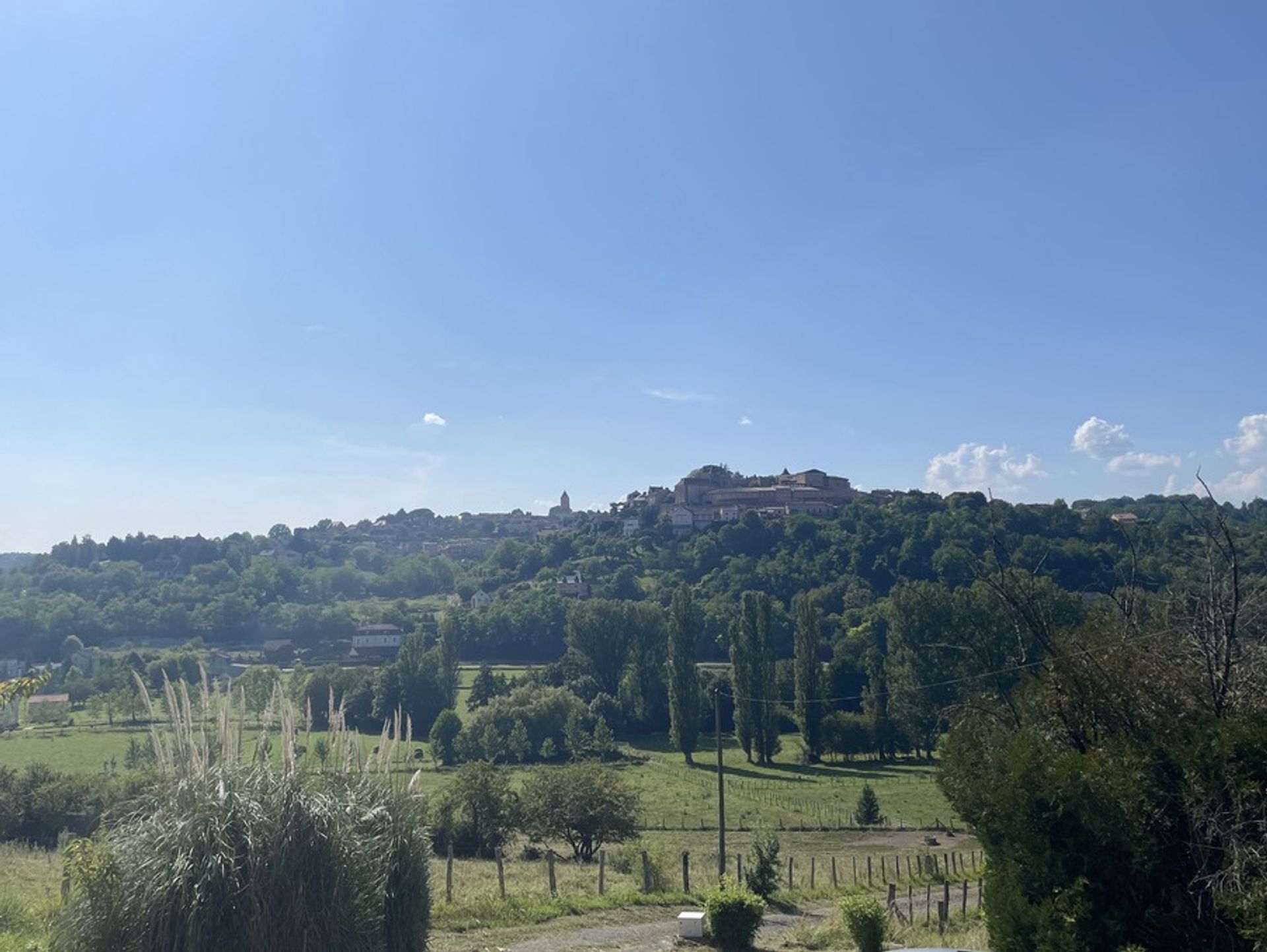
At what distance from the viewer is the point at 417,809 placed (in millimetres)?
8898

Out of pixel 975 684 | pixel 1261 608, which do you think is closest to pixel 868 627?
pixel 975 684

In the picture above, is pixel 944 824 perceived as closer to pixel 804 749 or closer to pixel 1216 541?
pixel 804 749

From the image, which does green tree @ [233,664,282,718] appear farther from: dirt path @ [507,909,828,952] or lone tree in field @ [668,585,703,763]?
lone tree in field @ [668,585,703,763]

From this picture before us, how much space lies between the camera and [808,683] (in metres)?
53.8

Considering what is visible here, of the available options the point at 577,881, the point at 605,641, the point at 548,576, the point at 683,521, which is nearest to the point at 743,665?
the point at 605,641

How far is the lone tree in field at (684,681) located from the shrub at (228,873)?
153 feet

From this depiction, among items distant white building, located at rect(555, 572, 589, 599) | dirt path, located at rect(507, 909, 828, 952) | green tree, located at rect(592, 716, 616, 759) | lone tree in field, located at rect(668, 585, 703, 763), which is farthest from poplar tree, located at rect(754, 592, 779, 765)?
distant white building, located at rect(555, 572, 589, 599)

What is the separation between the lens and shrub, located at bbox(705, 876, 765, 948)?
37.2 feet

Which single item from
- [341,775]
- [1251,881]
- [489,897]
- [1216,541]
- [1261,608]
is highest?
[1216,541]

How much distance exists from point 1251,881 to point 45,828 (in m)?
29.1

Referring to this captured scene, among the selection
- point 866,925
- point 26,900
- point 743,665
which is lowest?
point 743,665

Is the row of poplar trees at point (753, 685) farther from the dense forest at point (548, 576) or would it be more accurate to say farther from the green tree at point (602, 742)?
the dense forest at point (548, 576)

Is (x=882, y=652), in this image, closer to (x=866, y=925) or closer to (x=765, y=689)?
(x=765, y=689)

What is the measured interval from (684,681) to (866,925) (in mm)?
43208
